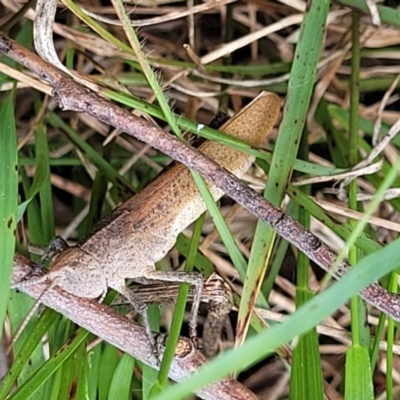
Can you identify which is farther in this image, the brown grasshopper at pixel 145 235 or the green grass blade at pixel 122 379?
the green grass blade at pixel 122 379

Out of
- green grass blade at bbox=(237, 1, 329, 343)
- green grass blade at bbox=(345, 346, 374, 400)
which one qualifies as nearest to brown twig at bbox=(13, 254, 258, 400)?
green grass blade at bbox=(345, 346, 374, 400)

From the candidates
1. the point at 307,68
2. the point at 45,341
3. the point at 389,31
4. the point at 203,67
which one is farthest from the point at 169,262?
the point at 389,31

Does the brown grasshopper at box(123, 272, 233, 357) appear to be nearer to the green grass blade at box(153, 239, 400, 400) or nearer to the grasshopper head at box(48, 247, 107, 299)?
the grasshopper head at box(48, 247, 107, 299)

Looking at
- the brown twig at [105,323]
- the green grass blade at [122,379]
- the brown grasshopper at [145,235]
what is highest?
the brown grasshopper at [145,235]

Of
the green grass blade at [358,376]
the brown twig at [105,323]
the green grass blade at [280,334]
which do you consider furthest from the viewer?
the brown twig at [105,323]

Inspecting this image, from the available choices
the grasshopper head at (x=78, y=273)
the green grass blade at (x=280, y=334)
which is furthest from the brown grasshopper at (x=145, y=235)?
the green grass blade at (x=280, y=334)

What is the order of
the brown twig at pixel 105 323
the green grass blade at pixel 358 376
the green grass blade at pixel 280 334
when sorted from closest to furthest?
the green grass blade at pixel 280 334 → the green grass blade at pixel 358 376 → the brown twig at pixel 105 323

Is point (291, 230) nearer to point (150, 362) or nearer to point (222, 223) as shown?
point (222, 223)

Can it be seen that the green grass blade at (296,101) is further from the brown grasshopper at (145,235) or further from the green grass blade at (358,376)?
the green grass blade at (358,376)
